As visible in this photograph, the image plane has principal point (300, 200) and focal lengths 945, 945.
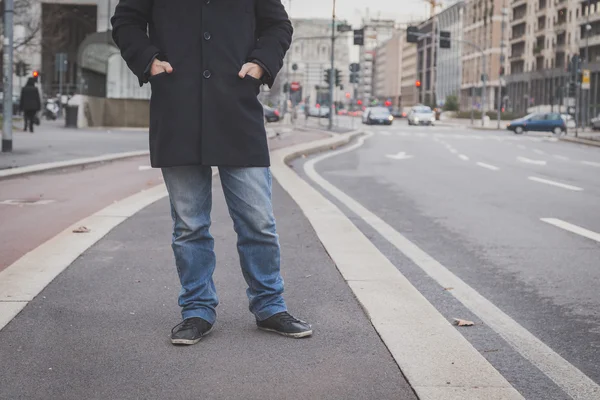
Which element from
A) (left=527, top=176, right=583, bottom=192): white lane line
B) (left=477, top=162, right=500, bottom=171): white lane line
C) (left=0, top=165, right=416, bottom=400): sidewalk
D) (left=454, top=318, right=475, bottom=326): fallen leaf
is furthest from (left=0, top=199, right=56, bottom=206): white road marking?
(left=477, top=162, right=500, bottom=171): white lane line

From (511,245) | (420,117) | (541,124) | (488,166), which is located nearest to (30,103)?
(488,166)

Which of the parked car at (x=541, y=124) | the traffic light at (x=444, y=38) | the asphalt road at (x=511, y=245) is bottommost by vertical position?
the asphalt road at (x=511, y=245)

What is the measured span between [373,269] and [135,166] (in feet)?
39.0

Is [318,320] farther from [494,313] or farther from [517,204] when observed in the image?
[517,204]

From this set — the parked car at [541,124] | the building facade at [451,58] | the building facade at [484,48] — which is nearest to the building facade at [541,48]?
the building facade at [484,48]

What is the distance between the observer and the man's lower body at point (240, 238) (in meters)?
4.04

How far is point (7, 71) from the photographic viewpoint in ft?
61.4

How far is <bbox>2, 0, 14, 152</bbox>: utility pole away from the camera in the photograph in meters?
18.2

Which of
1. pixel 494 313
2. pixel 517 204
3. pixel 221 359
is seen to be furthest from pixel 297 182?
pixel 221 359

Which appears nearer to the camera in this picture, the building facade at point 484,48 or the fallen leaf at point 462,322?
the fallen leaf at point 462,322

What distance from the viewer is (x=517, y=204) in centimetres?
1083

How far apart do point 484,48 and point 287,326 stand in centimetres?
12356

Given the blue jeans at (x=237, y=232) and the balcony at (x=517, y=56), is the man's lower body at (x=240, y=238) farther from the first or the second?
the balcony at (x=517, y=56)

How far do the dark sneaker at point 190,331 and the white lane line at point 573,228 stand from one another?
4.64 metres
